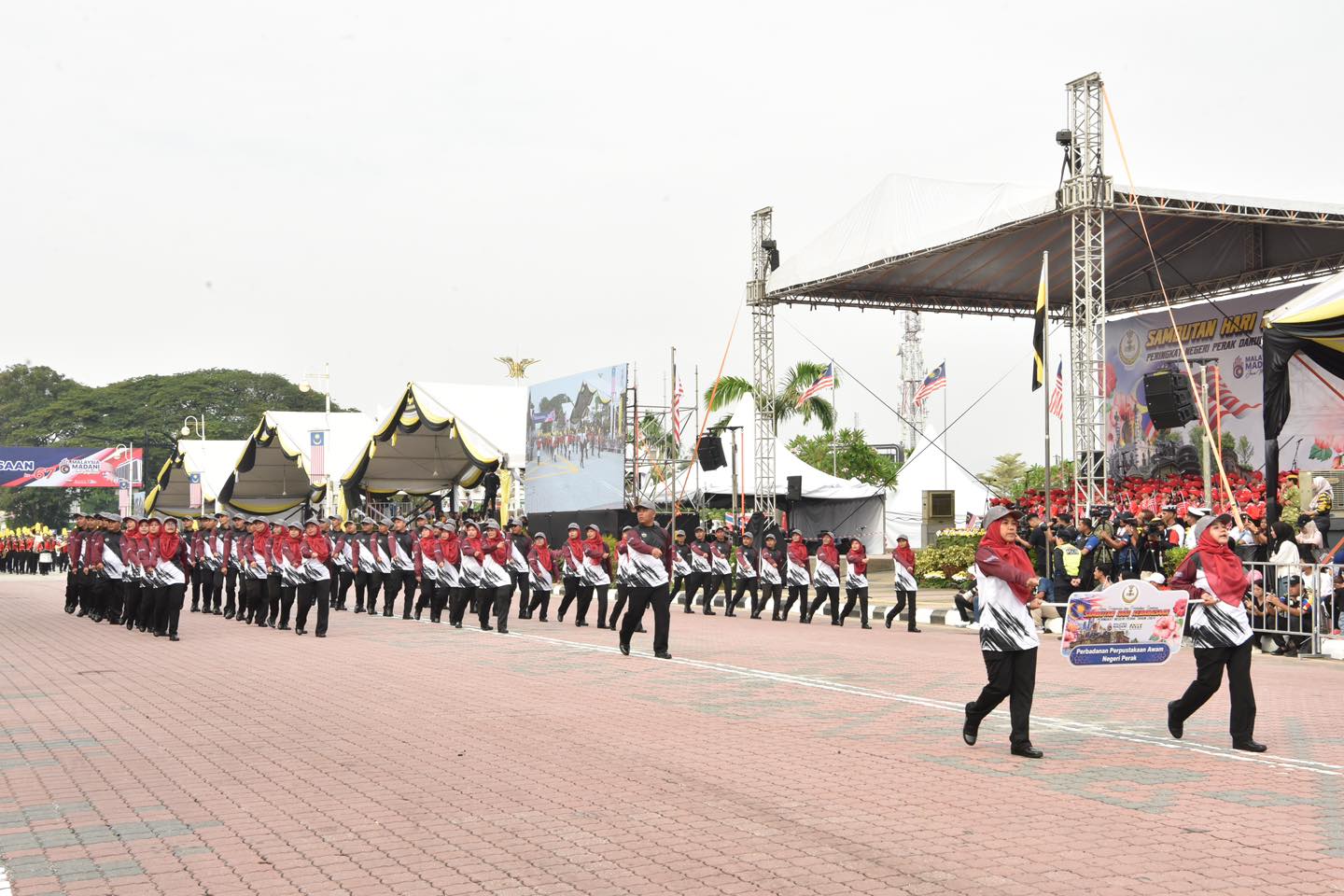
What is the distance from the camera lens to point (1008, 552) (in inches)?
354

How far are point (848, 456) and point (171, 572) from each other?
42741mm

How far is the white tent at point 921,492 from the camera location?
4303 cm

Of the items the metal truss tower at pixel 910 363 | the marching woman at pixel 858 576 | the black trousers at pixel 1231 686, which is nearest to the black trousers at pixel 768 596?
the marching woman at pixel 858 576

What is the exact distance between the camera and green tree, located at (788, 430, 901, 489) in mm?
58250

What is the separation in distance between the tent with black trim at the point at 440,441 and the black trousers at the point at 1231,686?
26513 millimetres

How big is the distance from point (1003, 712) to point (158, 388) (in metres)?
84.2

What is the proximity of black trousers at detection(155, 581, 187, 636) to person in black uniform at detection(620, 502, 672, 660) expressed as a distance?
271 inches

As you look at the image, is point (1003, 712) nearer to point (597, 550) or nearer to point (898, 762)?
point (898, 762)

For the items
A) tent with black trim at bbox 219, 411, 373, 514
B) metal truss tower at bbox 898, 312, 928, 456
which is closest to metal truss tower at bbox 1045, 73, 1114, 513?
tent with black trim at bbox 219, 411, 373, 514

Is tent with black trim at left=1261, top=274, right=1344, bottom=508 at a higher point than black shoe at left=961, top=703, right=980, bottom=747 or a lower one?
higher

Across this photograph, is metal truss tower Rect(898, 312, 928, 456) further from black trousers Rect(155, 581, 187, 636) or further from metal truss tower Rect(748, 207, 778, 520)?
black trousers Rect(155, 581, 187, 636)

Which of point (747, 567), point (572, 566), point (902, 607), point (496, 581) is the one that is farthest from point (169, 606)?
point (747, 567)

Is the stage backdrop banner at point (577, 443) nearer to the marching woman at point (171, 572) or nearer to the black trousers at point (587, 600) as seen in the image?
the black trousers at point (587, 600)

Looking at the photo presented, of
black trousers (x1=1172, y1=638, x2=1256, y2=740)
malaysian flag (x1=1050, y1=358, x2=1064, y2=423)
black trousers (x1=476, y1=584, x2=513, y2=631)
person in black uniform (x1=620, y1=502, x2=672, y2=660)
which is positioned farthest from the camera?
malaysian flag (x1=1050, y1=358, x2=1064, y2=423)
